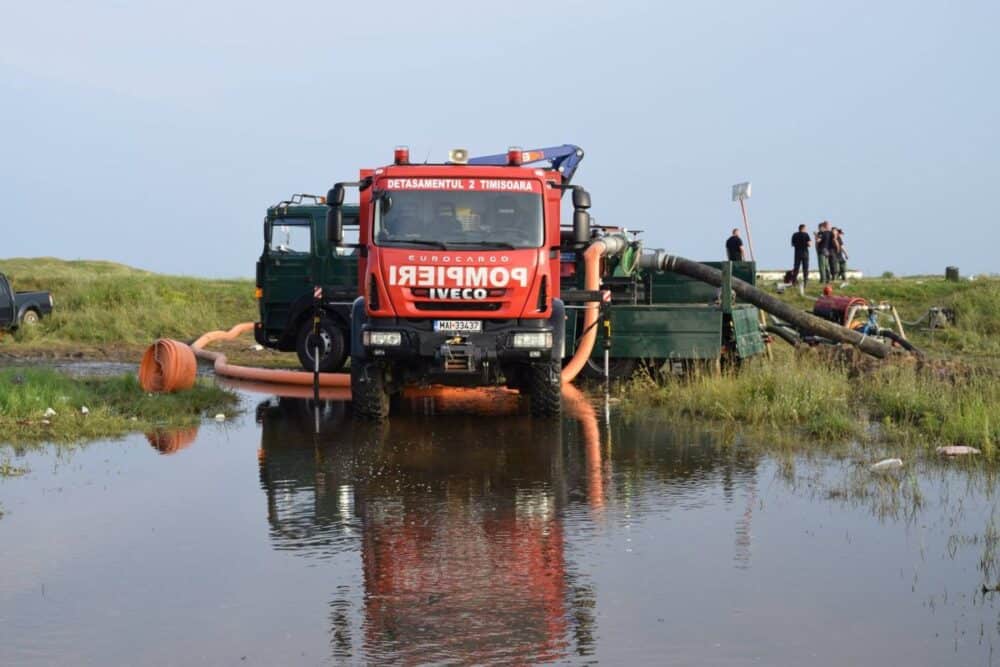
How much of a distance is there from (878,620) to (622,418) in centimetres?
857

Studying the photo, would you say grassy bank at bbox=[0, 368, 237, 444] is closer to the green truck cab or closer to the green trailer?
the green truck cab

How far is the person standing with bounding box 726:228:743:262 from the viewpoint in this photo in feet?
110

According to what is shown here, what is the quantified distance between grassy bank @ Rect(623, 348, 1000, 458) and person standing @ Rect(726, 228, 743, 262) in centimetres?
1536

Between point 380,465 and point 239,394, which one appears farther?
point 239,394

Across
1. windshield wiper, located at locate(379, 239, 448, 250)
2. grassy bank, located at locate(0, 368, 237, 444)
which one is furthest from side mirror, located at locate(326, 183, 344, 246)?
grassy bank, located at locate(0, 368, 237, 444)

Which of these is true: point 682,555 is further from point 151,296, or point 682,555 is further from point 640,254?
point 151,296

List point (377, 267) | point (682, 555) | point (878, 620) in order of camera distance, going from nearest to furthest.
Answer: point (878, 620)
point (682, 555)
point (377, 267)

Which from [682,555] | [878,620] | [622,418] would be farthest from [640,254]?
[878,620]

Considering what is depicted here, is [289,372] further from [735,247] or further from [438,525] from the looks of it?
[735,247]

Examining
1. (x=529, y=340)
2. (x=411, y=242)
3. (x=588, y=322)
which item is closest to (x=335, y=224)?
(x=411, y=242)

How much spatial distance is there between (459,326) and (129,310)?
19681 millimetres

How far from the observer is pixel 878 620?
657cm

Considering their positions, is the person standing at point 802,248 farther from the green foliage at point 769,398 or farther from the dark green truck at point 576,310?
the green foliage at point 769,398

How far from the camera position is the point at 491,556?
7.94m
